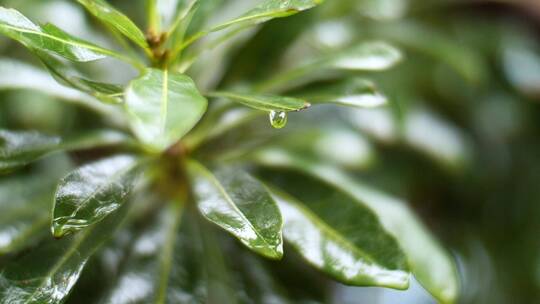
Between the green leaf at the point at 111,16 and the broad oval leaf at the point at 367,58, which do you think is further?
the broad oval leaf at the point at 367,58

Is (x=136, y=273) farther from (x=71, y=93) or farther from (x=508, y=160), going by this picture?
(x=508, y=160)

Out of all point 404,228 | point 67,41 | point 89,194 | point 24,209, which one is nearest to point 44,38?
point 67,41

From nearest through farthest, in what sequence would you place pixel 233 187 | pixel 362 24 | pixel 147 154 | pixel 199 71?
pixel 233 187 < pixel 147 154 < pixel 199 71 < pixel 362 24

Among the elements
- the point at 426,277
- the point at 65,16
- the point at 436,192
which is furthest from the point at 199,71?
the point at 436,192

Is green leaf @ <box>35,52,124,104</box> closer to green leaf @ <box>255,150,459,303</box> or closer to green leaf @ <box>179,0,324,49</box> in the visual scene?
green leaf @ <box>179,0,324,49</box>

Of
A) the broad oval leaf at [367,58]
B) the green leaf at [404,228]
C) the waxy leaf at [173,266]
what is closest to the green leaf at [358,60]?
the broad oval leaf at [367,58]

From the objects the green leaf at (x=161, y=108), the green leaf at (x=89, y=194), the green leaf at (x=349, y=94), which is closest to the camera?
the green leaf at (x=161, y=108)

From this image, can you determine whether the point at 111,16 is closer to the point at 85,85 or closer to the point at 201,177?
the point at 85,85

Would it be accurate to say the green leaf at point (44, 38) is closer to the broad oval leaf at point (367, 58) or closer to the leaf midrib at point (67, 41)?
the leaf midrib at point (67, 41)
